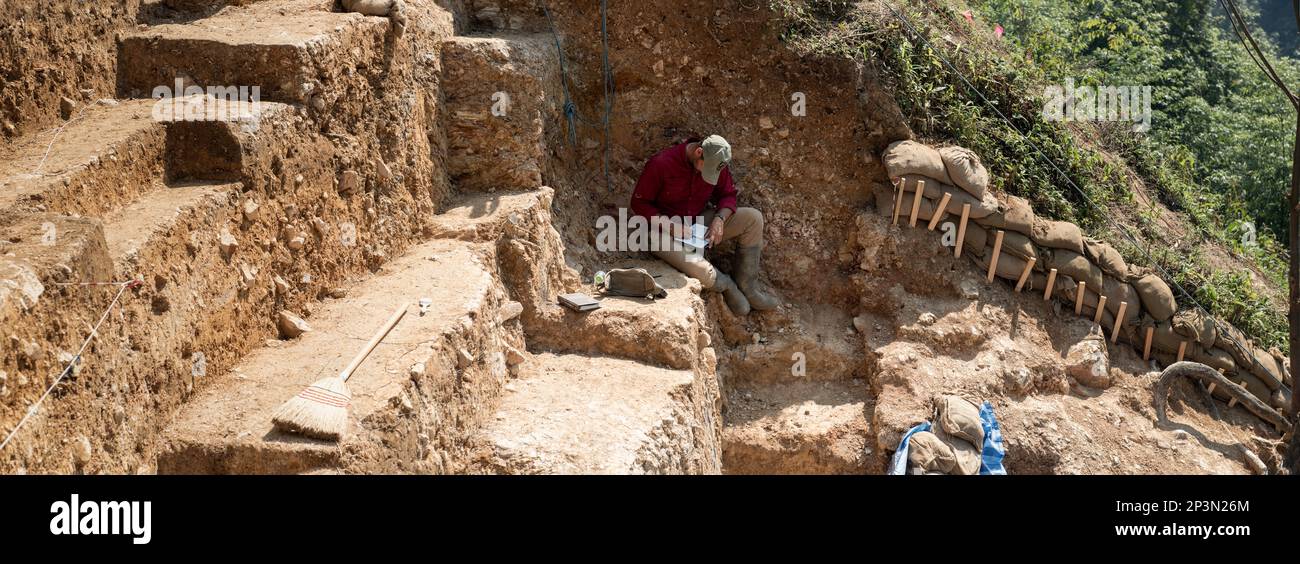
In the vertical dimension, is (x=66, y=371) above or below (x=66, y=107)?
below

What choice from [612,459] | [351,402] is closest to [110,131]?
[351,402]

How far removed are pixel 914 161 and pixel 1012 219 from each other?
0.84 metres

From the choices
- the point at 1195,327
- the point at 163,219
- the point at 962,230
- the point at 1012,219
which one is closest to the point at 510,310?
the point at 163,219

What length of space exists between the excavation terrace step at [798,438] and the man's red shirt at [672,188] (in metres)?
1.36

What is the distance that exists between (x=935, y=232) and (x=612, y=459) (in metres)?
3.59

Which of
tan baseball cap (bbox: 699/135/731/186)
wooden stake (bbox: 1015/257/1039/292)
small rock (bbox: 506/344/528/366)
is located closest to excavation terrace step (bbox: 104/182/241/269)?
small rock (bbox: 506/344/528/366)

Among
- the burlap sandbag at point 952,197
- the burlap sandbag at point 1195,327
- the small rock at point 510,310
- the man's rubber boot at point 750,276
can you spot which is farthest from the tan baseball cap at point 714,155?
the burlap sandbag at point 1195,327

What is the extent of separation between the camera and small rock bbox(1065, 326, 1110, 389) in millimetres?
7051

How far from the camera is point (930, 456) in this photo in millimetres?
6156

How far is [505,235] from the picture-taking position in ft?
19.1

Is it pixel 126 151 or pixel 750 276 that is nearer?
pixel 126 151

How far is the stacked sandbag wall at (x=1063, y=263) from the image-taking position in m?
7.08

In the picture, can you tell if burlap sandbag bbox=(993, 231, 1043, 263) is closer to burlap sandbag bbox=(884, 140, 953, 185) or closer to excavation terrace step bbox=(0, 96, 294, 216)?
burlap sandbag bbox=(884, 140, 953, 185)

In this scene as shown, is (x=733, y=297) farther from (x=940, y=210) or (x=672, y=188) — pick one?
(x=940, y=210)
